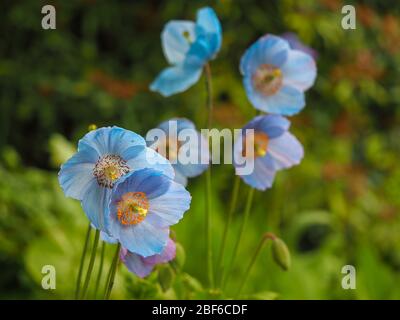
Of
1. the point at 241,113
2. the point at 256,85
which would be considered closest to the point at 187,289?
the point at 256,85

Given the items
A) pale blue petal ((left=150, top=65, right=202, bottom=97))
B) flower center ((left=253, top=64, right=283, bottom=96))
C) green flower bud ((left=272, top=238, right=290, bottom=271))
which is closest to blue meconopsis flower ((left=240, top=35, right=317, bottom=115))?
flower center ((left=253, top=64, right=283, bottom=96))

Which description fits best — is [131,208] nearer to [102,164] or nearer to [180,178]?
[102,164]

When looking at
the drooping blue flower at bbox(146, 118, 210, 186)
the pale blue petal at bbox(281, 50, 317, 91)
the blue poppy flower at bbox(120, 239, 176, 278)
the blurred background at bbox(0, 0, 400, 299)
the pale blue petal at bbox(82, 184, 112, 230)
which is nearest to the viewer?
the pale blue petal at bbox(82, 184, 112, 230)

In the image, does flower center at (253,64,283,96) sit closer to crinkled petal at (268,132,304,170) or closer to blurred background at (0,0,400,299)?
crinkled petal at (268,132,304,170)

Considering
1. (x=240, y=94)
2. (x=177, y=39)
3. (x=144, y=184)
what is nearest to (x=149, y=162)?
(x=144, y=184)

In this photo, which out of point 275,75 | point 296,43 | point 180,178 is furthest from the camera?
point 296,43

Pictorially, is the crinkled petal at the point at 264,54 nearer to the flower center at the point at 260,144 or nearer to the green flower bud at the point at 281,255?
the flower center at the point at 260,144
